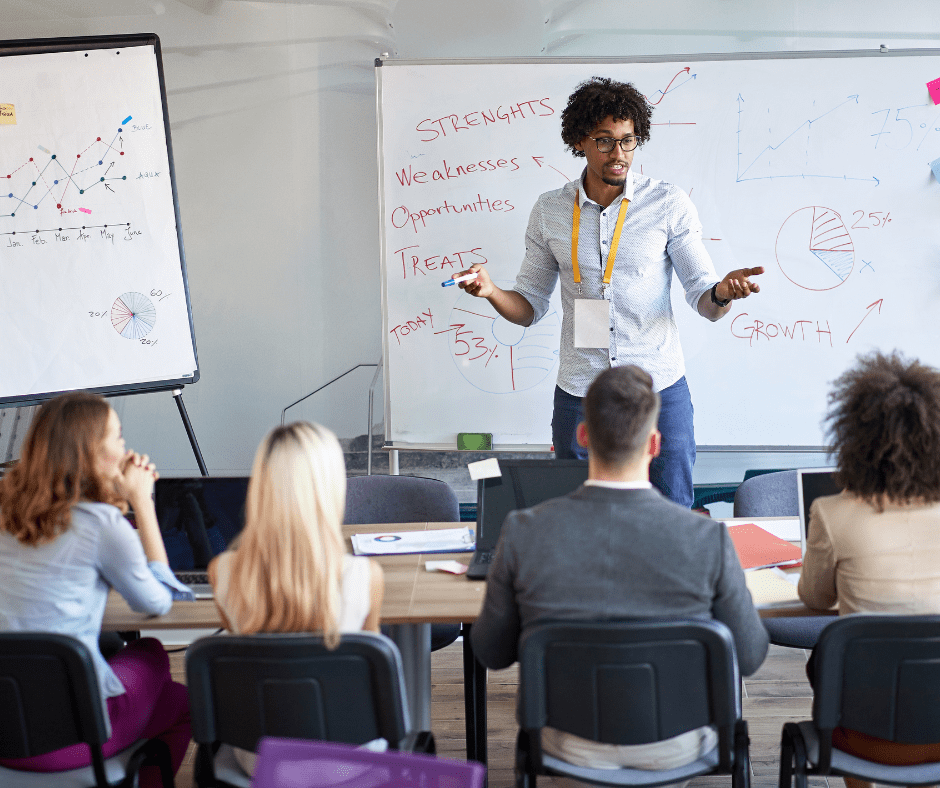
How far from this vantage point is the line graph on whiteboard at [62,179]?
121 inches

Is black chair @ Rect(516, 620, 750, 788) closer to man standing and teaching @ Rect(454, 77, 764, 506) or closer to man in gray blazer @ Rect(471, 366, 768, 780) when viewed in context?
man in gray blazer @ Rect(471, 366, 768, 780)

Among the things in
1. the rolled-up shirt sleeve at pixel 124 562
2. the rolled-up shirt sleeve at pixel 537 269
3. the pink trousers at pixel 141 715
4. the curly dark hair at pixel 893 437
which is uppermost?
the rolled-up shirt sleeve at pixel 537 269

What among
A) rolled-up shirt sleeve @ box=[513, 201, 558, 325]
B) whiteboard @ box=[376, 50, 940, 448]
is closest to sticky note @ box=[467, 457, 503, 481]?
rolled-up shirt sleeve @ box=[513, 201, 558, 325]

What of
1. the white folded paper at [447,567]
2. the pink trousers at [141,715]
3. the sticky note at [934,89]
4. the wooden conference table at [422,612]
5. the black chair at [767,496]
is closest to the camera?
the pink trousers at [141,715]

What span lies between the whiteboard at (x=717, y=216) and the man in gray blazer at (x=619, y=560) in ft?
6.19

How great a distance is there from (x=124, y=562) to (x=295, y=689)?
479mm

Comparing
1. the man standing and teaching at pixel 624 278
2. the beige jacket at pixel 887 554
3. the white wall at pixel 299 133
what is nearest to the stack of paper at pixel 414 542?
the man standing and teaching at pixel 624 278

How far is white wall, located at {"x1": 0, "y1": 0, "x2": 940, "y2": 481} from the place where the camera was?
367 centimetres

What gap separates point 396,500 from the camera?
2.66 m

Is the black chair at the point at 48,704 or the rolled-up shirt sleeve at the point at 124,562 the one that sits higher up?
the rolled-up shirt sleeve at the point at 124,562

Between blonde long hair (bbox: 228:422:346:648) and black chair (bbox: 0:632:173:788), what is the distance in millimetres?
303

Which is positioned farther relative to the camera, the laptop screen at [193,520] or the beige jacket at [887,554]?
the laptop screen at [193,520]

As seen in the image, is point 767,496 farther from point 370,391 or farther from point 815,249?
point 370,391

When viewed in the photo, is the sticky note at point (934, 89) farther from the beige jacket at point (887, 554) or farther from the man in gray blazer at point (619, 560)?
the man in gray blazer at point (619, 560)
